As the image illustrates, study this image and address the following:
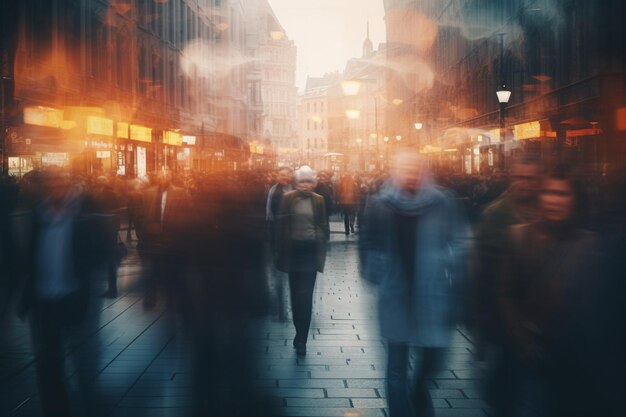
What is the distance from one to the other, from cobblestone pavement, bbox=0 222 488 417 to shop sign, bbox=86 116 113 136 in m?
14.9

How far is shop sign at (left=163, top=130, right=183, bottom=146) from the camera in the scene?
35219mm

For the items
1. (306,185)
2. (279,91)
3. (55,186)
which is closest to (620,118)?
(306,185)

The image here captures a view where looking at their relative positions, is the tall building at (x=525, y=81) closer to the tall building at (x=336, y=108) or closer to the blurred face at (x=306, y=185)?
the blurred face at (x=306, y=185)

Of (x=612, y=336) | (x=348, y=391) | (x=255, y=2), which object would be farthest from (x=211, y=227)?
(x=255, y=2)

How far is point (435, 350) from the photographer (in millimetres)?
4797

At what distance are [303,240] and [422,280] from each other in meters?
3.00

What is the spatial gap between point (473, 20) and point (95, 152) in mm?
21640

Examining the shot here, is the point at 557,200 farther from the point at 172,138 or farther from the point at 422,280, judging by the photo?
the point at 172,138

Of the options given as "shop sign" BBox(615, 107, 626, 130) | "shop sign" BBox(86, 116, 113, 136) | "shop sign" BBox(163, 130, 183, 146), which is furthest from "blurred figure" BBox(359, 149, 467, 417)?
"shop sign" BBox(163, 130, 183, 146)

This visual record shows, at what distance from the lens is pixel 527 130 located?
86.2 ft

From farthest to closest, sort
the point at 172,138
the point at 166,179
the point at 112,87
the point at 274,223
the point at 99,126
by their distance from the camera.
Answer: the point at 172,138 < the point at 112,87 < the point at 99,126 < the point at 274,223 < the point at 166,179

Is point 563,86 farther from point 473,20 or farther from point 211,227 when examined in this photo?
point 211,227

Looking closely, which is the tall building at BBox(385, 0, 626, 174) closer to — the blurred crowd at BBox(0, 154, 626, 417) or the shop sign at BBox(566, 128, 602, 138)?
the shop sign at BBox(566, 128, 602, 138)

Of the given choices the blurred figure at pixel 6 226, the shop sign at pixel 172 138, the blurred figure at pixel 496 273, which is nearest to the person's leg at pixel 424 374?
the blurred figure at pixel 496 273
